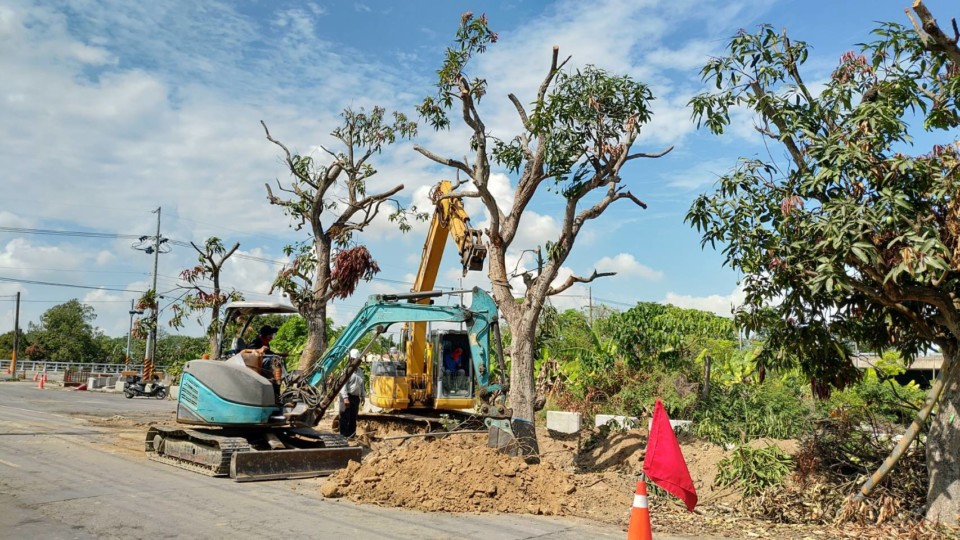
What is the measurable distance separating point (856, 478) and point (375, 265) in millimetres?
12023

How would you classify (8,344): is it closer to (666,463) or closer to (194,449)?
(194,449)

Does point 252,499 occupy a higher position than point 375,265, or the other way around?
point 375,265

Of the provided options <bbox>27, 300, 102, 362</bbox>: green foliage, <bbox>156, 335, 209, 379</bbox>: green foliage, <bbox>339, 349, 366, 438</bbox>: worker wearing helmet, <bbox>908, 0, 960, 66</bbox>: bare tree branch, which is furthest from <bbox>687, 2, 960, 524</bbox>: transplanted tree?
<bbox>27, 300, 102, 362</bbox>: green foliage

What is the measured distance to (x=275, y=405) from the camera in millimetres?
12070

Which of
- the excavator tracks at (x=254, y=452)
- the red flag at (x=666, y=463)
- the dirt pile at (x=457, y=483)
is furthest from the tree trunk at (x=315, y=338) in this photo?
the red flag at (x=666, y=463)

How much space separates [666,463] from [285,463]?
6.16 meters

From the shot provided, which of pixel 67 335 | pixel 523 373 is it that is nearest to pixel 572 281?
pixel 523 373

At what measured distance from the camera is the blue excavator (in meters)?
11.5

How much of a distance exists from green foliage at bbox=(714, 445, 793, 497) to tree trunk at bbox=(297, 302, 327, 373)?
10514 millimetres

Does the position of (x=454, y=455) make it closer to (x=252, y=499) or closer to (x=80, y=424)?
(x=252, y=499)

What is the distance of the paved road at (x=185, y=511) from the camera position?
25.8 feet

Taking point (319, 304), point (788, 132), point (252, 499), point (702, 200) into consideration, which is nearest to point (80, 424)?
point (319, 304)

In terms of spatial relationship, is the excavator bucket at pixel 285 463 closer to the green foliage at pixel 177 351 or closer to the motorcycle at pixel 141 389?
the green foliage at pixel 177 351

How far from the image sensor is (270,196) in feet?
64.1
